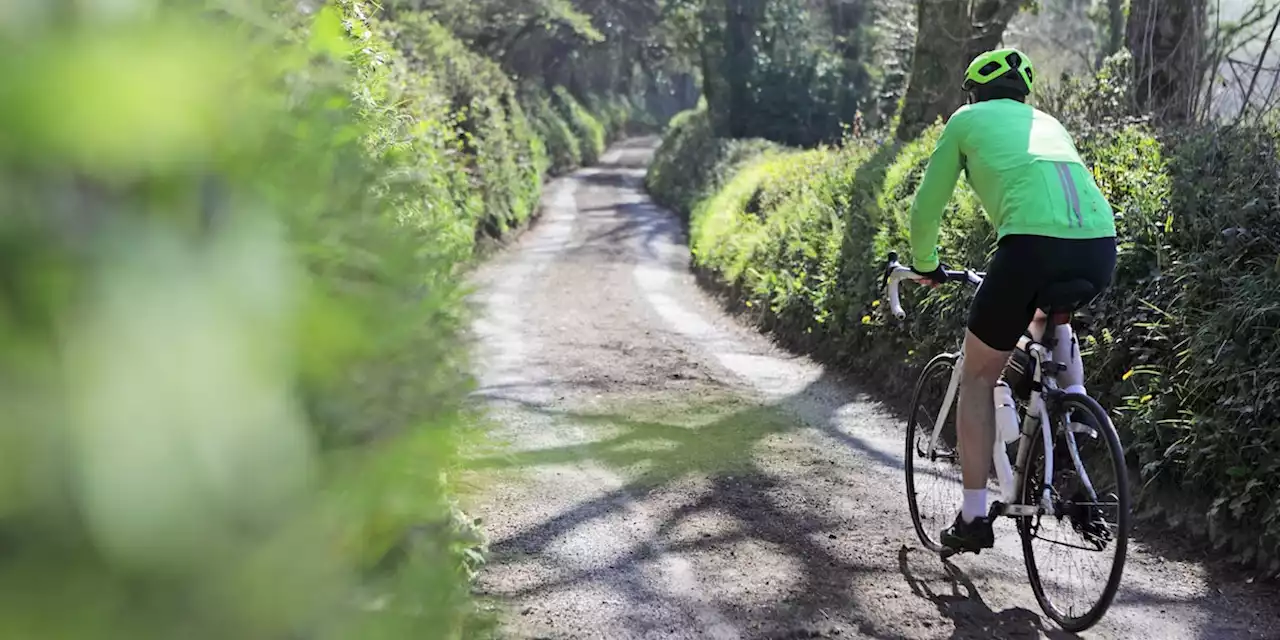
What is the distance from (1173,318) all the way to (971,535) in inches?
79.0

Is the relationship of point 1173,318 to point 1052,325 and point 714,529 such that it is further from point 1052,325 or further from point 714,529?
point 714,529

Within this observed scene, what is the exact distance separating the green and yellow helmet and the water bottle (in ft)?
4.13

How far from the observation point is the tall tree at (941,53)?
1341 centimetres

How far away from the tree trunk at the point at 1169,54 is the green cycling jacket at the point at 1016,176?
504cm

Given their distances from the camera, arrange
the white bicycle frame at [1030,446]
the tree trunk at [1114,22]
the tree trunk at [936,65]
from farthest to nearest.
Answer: the tree trunk at [1114,22] < the tree trunk at [936,65] < the white bicycle frame at [1030,446]

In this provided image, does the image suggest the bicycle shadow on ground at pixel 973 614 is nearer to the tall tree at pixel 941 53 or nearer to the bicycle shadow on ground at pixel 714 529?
the bicycle shadow on ground at pixel 714 529

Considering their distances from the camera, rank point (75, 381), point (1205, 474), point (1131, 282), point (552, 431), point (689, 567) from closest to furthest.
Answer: point (75, 381)
point (689, 567)
point (1205, 474)
point (1131, 282)
point (552, 431)

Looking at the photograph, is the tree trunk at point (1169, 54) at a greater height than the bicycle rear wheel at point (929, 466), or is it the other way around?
the tree trunk at point (1169, 54)

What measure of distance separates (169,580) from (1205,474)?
15.3 feet

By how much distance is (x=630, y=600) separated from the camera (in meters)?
4.02

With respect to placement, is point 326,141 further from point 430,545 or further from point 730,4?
point 730,4

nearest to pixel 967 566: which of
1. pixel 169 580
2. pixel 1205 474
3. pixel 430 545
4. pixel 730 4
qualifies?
pixel 1205 474

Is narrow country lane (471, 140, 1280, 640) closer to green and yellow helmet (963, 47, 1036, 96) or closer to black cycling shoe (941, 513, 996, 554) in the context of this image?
black cycling shoe (941, 513, 996, 554)

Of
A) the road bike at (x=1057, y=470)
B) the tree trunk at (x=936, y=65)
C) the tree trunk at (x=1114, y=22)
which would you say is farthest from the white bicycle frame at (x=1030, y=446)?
the tree trunk at (x=1114, y=22)
